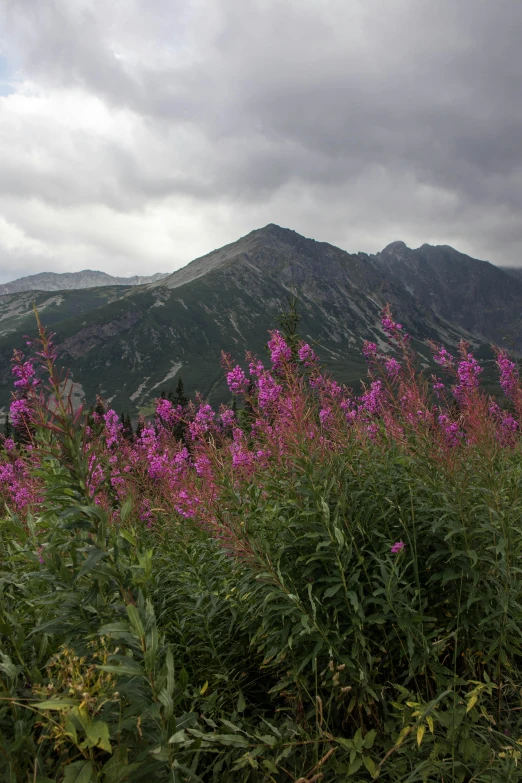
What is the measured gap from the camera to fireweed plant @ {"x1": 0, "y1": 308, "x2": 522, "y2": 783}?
264 centimetres

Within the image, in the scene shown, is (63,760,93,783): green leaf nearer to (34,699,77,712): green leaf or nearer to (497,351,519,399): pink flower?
(34,699,77,712): green leaf

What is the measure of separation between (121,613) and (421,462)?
3.01 metres

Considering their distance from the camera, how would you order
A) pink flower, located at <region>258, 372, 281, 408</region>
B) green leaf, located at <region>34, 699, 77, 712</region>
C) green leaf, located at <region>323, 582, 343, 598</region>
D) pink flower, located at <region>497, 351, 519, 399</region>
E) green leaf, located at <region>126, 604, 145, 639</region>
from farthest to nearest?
pink flower, located at <region>497, 351, 519, 399</region> → pink flower, located at <region>258, 372, 281, 408</region> → green leaf, located at <region>323, 582, 343, 598</region> → green leaf, located at <region>126, 604, 145, 639</region> → green leaf, located at <region>34, 699, 77, 712</region>

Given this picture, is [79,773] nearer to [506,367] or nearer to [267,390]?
[267,390]

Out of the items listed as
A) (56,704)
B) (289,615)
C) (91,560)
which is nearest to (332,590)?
(289,615)

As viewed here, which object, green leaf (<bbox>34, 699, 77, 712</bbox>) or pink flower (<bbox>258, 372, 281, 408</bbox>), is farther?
pink flower (<bbox>258, 372, 281, 408</bbox>)

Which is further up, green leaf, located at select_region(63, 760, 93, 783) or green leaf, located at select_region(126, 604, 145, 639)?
green leaf, located at select_region(126, 604, 145, 639)

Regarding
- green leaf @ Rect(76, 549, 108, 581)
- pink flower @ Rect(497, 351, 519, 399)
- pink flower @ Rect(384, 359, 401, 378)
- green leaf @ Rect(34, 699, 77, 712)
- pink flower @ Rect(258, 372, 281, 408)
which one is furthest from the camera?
pink flower @ Rect(497, 351, 519, 399)

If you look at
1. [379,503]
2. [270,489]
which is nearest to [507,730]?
[379,503]

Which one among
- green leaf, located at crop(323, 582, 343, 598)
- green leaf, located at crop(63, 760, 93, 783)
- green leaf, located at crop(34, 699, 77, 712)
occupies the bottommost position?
green leaf, located at crop(63, 760, 93, 783)

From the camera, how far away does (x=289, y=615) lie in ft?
12.6

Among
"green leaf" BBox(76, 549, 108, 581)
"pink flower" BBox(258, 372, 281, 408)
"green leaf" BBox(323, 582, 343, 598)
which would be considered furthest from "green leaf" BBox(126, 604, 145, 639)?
"pink flower" BBox(258, 372, 281, 408)

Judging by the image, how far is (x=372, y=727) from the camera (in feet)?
12.1

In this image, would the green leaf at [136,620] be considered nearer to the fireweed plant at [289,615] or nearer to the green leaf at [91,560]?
the fireweed plant at [289,615]
